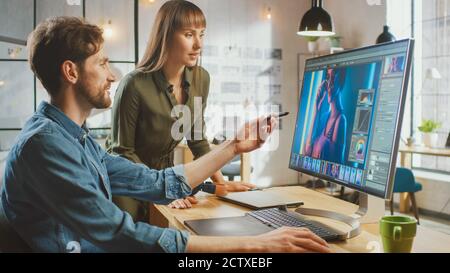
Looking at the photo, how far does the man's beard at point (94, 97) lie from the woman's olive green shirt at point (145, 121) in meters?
0.55

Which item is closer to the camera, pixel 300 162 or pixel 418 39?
pixel 300 162

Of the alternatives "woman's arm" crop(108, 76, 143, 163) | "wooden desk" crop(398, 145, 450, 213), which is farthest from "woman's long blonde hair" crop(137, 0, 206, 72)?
"wooden desk" crop(398, 145, 450, 213)

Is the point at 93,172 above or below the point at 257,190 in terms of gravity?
above

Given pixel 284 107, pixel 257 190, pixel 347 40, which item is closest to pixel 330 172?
pixel 257 190

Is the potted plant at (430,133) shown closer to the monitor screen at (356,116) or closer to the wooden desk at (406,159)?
the wooden desk at (406,159)

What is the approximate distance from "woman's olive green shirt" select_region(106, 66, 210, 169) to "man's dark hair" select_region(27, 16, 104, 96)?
2.04ft

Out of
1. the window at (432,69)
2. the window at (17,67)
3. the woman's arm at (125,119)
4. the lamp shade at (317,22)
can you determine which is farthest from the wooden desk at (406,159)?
the window at (17,67)

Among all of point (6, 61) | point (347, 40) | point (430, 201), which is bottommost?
point (430, 201)

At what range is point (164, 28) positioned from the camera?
70.2 inches

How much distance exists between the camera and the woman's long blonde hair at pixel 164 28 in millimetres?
1774

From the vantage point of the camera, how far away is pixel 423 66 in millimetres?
4375

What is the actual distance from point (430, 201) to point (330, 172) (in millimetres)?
3624

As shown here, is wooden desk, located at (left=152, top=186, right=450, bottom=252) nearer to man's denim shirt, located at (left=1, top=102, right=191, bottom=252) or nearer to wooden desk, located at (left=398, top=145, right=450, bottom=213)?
man's denim shirt, located at (left=1, top=102, right=191, bottom=252)
